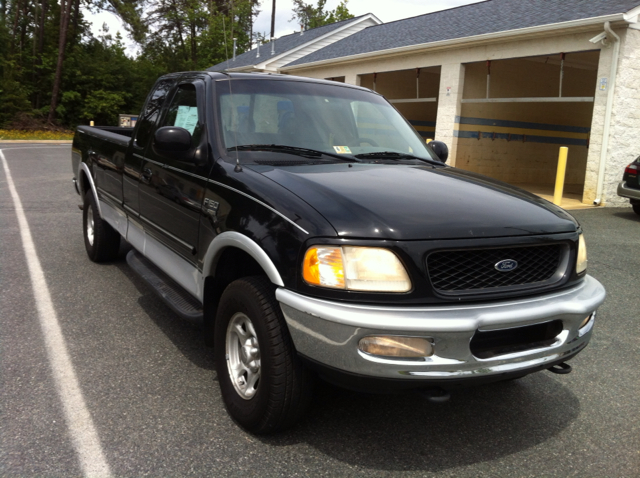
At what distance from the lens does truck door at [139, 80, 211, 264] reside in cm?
367

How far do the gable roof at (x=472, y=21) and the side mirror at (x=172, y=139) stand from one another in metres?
11.6

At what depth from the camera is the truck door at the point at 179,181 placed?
3672mm

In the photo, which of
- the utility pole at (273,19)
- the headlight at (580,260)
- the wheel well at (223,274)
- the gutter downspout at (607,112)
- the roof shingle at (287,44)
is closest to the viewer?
the headlight at (580,260)

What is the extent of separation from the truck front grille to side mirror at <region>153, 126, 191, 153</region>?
70.9 inches

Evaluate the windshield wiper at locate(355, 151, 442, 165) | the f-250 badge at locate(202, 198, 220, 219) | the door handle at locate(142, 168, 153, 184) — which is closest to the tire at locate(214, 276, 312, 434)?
the f-250 badge at locate(202, 198, 220, 219)

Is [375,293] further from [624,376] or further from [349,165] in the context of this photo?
[624,376]

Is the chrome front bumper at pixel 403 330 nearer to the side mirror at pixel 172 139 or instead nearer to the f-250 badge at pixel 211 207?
the f-250 badge at pixel 211 207

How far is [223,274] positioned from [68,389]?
1.13 meters

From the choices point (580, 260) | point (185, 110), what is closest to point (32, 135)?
point (185, 110)

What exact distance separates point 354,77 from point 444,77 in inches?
176

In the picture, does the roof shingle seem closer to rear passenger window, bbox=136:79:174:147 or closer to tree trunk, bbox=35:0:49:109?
tree trunk, bbox=35:0:49:109

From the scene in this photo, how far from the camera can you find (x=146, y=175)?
4520mm

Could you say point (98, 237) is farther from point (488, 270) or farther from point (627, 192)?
point (627, 192)

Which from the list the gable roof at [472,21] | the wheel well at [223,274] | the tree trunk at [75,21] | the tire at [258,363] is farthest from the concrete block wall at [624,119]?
the tree trunk at [75,21]
